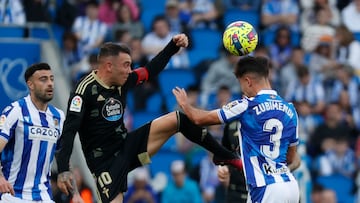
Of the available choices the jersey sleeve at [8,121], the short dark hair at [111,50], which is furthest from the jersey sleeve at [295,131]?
the jersey sleeve at [8,121]

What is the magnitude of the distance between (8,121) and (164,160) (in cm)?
732

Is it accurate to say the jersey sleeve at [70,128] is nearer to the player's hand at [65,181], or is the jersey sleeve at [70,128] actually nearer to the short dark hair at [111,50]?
the player's hand at [65,181]

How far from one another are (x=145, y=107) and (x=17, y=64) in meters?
3.38

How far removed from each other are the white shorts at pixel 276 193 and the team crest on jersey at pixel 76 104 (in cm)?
199

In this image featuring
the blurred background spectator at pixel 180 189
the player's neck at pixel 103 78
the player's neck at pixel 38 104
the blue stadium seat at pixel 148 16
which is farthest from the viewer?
the blue stadium seat at pixel 148 16

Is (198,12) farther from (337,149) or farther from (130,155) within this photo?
(130,155)

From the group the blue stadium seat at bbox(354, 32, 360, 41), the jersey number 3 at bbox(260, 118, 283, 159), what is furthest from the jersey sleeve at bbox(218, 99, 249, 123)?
the blue stadium seat at bbox(354, 32, 360, 41)

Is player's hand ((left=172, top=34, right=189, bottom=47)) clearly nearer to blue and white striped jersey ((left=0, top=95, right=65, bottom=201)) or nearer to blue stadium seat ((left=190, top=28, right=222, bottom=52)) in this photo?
blue and white striped jersey ((left=0, top=95, right=65, bottom=201))

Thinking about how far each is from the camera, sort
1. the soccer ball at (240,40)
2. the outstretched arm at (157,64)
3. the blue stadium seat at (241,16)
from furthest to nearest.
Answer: the blue stadium seat at (241,16) < the outstretched arm at (157,64) < the soccer ball at (240,40)

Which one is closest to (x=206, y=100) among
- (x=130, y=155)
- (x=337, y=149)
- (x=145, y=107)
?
(x=145, y=107)

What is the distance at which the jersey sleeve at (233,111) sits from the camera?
11.8 meters

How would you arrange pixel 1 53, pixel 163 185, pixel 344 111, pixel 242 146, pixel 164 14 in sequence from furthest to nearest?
pixel 164 14, pixel 344 111, pixel 163 185, pixel 1 53, pixel 242 146

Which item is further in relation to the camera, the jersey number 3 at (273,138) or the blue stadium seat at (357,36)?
the blue stadium seat at (357,36)

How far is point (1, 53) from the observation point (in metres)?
17.2
